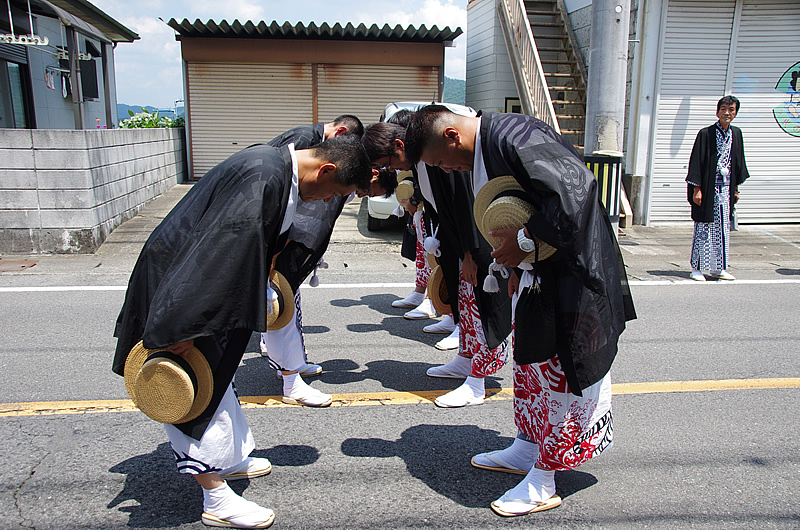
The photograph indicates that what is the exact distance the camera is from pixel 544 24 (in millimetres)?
13188

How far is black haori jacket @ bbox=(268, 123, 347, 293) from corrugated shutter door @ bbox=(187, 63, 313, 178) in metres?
10.3

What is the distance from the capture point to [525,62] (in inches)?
471

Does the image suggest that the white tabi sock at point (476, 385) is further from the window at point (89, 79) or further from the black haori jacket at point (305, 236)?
the window at point (89, 79)

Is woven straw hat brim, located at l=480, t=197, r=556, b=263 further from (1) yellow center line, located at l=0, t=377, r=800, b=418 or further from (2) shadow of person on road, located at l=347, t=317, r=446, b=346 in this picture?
(2) shadow of person on road, located at l=347, t=317, r=446, b=346

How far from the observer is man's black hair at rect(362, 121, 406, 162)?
3520 mm

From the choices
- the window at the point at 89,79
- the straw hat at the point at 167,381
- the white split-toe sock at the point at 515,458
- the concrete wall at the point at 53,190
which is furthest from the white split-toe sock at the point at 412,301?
the window at the point at 89,79

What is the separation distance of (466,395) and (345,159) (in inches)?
74.1

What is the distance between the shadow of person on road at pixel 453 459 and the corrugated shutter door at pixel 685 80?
807 centimetres

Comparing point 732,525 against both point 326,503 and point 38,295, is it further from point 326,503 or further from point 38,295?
point 38,295

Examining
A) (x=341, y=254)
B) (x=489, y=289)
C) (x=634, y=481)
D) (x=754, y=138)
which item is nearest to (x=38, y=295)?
(x=341, y=254)

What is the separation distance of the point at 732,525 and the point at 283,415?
2331 millimetres

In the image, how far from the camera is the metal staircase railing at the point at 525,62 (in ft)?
36.0

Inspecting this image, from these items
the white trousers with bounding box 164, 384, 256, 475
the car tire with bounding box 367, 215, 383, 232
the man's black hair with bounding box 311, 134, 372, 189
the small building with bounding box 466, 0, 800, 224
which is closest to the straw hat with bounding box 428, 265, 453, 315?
the man's black hair with bounding box 311, 134, 372, 189

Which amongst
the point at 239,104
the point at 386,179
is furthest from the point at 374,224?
the point at 239,104
